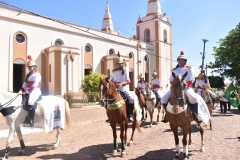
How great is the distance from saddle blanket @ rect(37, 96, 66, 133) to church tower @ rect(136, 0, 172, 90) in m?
32.0

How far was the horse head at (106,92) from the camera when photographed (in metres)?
5.09

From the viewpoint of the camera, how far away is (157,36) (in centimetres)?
3825

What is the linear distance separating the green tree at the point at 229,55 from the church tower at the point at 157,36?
39.3 feet

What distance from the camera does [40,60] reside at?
23984 millimetres

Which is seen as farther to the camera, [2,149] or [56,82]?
[56,82]

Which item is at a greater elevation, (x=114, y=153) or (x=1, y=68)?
(x=1, y=68)

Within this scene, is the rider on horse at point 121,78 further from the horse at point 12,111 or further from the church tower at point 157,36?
the church tower at point 157,36

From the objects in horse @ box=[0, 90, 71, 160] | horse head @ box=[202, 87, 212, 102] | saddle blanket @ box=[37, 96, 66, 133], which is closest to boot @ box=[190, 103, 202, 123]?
horse head @ box=[202, 87, 212, 102]

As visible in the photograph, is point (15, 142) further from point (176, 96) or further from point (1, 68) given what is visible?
point (1, 68)

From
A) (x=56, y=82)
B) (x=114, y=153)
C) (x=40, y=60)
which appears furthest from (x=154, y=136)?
(x=40, y=60)

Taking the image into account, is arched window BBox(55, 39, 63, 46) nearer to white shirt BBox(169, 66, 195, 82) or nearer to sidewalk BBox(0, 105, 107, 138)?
sidewalk BBox(0, 105, 107, 138)

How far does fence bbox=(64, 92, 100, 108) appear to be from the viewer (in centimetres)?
1817

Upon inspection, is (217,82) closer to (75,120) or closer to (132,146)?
(75,120)

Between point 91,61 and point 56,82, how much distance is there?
7113 millimetres
